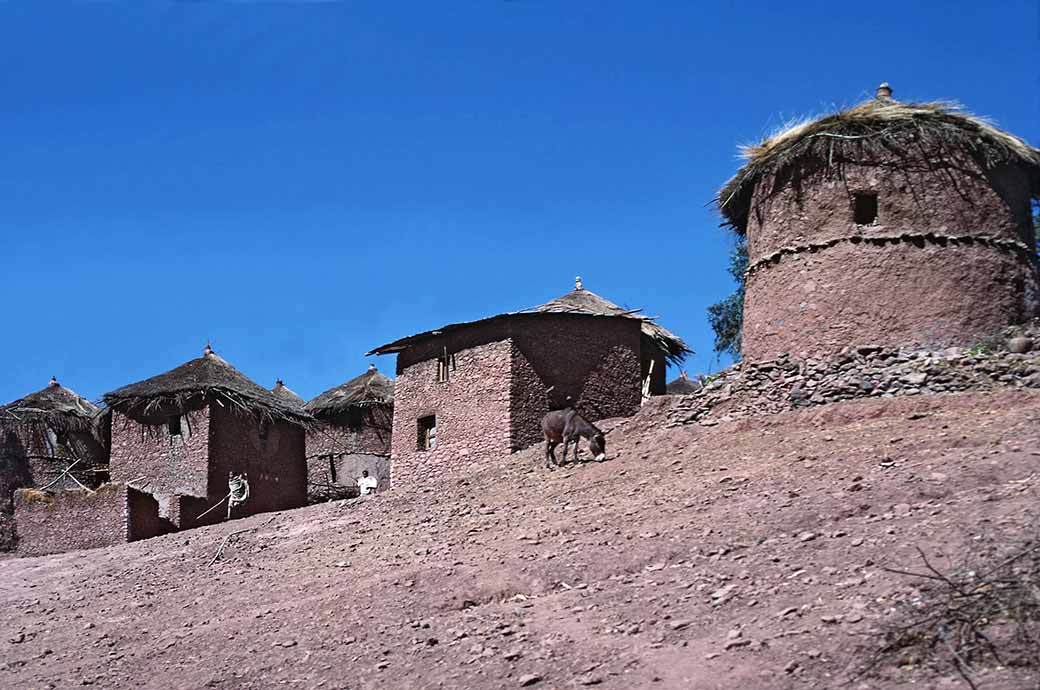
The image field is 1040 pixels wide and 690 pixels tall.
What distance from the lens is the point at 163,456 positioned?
82.7 feet

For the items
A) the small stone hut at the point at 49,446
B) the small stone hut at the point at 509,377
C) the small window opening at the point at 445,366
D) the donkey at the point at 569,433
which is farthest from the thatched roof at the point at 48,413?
the donkey at the point at 569,433

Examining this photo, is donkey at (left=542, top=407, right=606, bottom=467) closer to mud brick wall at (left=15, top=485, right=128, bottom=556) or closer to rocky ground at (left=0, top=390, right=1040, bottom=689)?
rocky ground at (left=0, top=390, right=1040, bottom=689)

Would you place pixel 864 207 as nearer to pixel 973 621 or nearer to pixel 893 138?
pixel 893 138

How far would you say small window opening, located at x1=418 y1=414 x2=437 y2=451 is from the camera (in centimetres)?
2356

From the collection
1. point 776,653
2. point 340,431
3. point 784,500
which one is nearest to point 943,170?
point 784,500

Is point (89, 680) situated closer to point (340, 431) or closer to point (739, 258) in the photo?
point (340, 431)

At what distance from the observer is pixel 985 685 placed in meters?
7.51

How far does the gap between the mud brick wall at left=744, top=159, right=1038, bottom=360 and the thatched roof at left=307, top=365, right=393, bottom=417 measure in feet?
47.7

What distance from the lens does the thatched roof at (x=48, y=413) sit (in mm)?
27578

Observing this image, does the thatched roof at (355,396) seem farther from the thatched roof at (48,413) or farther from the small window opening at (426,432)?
the small window opening at (426,432)

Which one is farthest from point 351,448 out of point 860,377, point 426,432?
point 860,377

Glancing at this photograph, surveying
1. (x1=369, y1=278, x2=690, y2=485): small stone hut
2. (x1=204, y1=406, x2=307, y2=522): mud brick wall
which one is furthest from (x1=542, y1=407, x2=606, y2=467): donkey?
(x1=204, y1=406, x2=307, y2=522): mud brick wall

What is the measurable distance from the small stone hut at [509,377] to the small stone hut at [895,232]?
477cm

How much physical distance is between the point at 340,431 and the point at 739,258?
10493mm
